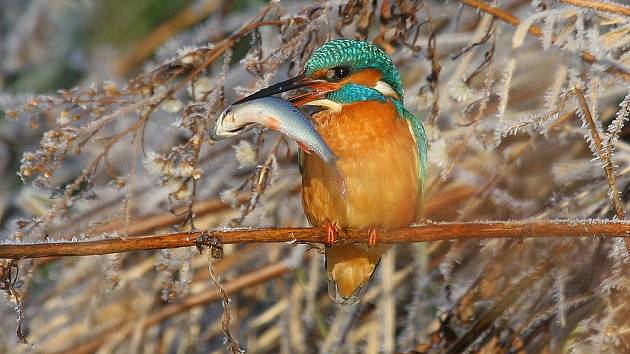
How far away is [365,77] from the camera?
2574 mm

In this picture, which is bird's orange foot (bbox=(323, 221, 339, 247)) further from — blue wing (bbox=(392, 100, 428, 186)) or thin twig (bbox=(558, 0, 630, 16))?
thin twig (bbox=(558, 0, 630, 16))

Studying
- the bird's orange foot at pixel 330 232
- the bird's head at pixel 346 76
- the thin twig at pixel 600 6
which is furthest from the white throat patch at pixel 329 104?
the thin twig at pixel 600 6

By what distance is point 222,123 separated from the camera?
1960 mm

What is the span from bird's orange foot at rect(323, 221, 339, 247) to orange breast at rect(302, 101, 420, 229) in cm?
5

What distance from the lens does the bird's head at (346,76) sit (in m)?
2.43

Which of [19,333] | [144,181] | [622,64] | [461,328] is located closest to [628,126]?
[622,64]

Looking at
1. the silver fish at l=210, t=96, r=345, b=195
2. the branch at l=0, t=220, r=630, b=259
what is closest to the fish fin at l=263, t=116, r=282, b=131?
the silver fish at l=210, t=96, r=345, b=195

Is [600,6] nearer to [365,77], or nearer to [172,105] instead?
[365,77]

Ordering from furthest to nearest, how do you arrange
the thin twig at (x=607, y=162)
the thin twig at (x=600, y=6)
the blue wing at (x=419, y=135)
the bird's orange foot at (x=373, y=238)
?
the blue wing at (x=419, y=135) → the bird's orange foot at (x=373, y=238) → the thin twig at (x=600, y=6) → the thin twig at (x=607, y=162)

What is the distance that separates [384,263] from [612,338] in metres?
1.11

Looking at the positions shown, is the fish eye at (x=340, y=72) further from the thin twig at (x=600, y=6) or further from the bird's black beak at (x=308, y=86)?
the thin twig at (x=600, y=6)

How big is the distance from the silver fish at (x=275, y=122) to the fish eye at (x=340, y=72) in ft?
1.75

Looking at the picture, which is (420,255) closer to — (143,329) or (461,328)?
(461,328)

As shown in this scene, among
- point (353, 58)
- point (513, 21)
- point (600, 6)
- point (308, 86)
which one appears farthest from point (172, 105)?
point (600, 6)
